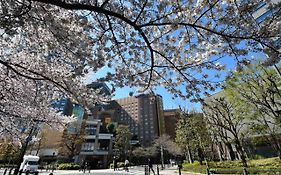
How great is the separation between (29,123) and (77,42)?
246 inches

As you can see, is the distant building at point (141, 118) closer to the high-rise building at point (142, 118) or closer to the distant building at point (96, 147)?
the high-rise building at point (142, 118)

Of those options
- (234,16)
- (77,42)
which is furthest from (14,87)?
(234,16)

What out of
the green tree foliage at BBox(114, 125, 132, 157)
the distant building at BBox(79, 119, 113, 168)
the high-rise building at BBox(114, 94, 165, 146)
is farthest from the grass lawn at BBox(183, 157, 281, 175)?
the high-rise building at BBox(114, 94, 165, 146)

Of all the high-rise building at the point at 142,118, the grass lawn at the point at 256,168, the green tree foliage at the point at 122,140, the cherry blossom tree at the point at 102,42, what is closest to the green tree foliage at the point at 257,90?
the grass lawn at the point at 256,168

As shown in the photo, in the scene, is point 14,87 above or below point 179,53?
below

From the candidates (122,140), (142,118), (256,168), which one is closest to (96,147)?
(122,140)

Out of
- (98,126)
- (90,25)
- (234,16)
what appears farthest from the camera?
(98,126)

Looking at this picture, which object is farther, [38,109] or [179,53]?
[38,109]

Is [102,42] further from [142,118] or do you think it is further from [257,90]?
[142,118]

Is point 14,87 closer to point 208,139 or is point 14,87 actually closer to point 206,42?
point 206,42

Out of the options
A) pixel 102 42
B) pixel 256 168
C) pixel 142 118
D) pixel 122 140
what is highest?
pixel 142 118

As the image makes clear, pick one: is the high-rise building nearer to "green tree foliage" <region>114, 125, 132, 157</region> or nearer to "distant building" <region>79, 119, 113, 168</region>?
"distant building" <region>79, 119, 113, 168</region>

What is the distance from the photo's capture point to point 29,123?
8891 millimetres

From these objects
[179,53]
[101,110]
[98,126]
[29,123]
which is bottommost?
[29,123]
